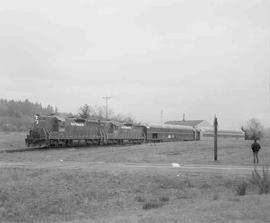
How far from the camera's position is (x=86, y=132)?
5734 cm

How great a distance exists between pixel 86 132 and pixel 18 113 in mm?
99616

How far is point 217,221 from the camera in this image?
10.9 metres

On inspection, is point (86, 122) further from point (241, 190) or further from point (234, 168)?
point (241, 190)

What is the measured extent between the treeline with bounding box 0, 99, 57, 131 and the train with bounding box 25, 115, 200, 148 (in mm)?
57153

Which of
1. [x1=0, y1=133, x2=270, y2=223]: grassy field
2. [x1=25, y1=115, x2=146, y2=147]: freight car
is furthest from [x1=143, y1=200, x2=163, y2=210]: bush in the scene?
[x1=25, y1=115, x2=146, y2=147]: freight car

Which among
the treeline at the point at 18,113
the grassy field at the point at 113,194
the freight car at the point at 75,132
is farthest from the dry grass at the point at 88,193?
the treeline at the point at 18,113

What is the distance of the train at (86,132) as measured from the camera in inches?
1954

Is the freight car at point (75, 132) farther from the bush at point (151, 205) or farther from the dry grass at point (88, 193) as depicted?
the bush at point (151, 205)

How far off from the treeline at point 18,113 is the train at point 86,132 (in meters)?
57.2

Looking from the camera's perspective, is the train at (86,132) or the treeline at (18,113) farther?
the treeline at (18,113)

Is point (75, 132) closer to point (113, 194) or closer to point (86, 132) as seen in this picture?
point (86, 132)

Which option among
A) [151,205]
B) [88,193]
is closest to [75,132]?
[88,193]

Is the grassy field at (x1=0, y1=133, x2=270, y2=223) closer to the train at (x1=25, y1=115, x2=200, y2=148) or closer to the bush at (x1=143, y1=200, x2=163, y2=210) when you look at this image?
the bush at (x1=143, y1=200, x2=163, y2=210)

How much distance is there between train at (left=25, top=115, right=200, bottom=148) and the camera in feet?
163
